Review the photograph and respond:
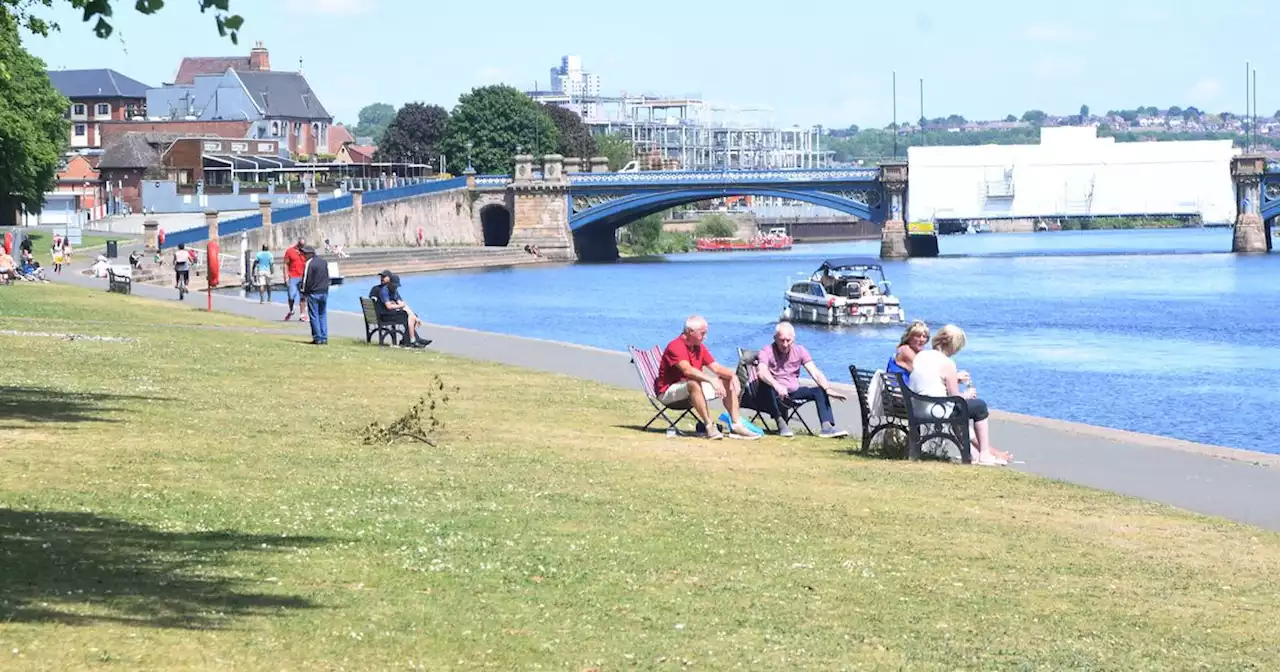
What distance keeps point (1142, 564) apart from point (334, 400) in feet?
34.8

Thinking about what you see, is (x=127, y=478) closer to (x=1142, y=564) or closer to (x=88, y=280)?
(x=1142, y=564)

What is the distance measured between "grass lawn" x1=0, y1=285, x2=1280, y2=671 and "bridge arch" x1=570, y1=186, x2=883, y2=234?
9791 centimetres

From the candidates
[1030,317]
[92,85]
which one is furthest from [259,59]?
[1030,317]

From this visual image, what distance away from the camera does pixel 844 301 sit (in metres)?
62.1

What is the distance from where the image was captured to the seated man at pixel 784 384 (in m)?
19.4

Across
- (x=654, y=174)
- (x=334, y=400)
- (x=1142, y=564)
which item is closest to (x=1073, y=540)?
(x=1142, y=564)

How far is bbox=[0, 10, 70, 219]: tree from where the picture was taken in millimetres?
68106

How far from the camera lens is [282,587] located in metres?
9.61

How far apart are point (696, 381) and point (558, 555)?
7.47 m

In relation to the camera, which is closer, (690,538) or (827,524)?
(690,538)

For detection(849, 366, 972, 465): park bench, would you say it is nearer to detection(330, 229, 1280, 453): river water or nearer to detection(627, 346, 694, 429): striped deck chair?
detection(627, 346, 694, 429): striped deck chair

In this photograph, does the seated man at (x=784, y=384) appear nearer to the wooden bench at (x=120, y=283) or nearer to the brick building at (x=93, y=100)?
the wooden bench at (x=120, y=283)

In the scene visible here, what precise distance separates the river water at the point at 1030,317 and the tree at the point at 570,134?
88.3ft

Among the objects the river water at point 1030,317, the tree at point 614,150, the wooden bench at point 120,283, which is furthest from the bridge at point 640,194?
the wooden bench at point 120,283
